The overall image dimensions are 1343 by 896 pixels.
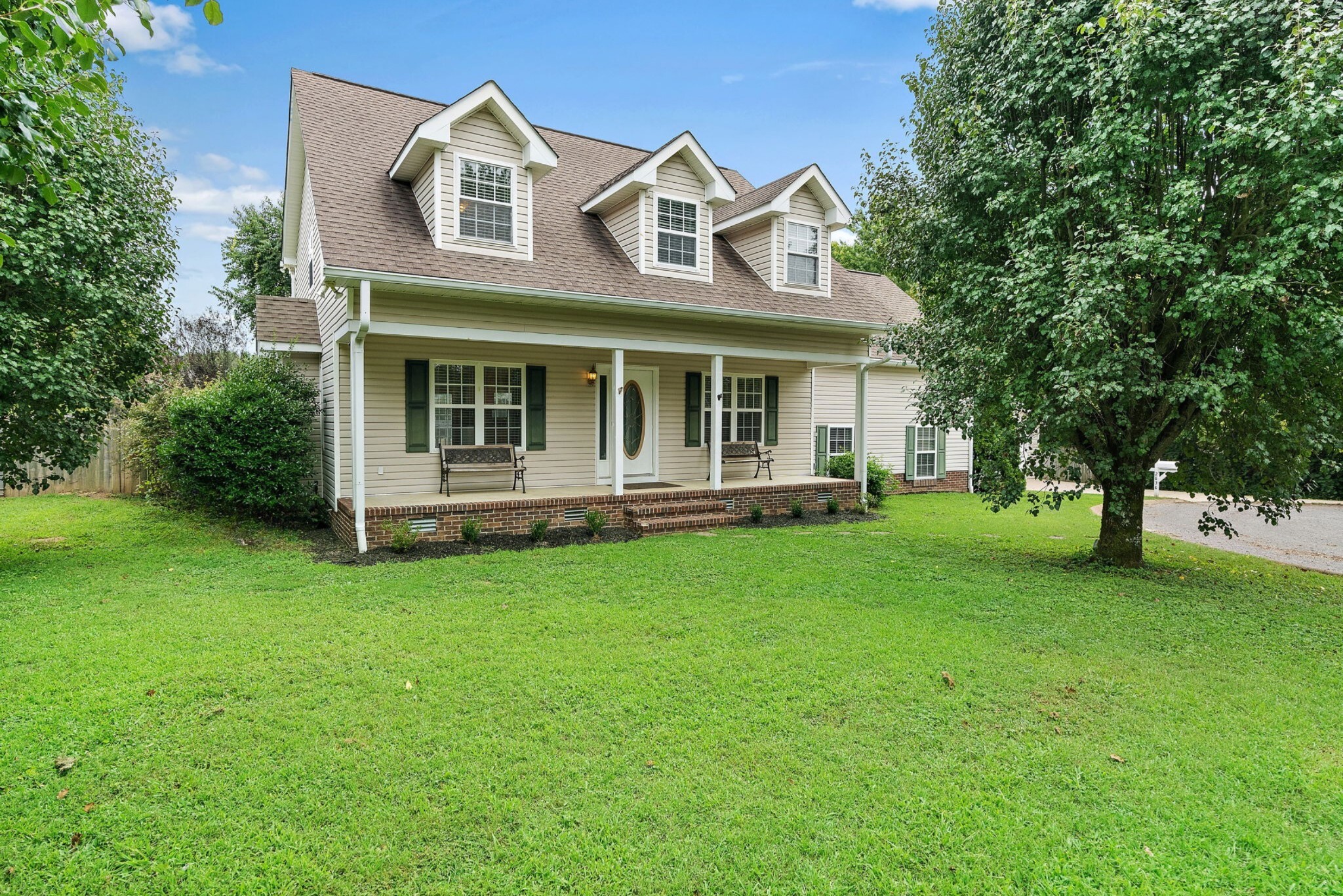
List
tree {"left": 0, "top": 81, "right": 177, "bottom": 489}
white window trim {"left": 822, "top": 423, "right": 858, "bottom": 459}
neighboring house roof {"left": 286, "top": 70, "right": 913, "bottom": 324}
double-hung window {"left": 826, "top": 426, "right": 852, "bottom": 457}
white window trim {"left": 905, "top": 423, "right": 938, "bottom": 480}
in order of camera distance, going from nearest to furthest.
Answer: tree {"left": 0, "top": 81, "right": 177, "bottom": 489}
neighboring house roof {"left": 286, "top": 70, "right": 913, "bottom": 324}
white window trim {"left": 822, "top": 423, "right": 858, "bottom": 459}
double-hung window {"left": 826, "top": 426, "right": 852, "bottom": 457}
white window trim {"left": 905, "top": 423, "right": 938, "bottom": 480}

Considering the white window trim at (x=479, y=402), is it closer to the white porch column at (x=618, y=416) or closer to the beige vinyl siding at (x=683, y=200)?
the white porch column at (x=618, y=416)

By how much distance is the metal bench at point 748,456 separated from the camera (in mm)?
12438

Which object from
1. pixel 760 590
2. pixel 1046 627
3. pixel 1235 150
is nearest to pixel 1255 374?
pixel 1235 150

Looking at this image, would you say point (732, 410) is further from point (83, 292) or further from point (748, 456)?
point (83, 292)

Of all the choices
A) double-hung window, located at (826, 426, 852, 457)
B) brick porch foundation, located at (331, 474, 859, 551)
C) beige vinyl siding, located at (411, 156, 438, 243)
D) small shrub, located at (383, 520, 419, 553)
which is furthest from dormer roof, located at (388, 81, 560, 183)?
double-hung window, located at (826, 426, 852, 457)

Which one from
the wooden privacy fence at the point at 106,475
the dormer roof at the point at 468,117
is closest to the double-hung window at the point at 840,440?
the dormer roof at the point at 468,117

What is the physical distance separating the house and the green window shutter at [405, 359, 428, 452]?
3 cm

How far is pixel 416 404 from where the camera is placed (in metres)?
9.78

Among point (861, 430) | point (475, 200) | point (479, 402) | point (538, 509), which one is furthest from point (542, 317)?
point (861, 430)

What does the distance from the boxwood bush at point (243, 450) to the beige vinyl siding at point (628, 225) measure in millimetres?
5721

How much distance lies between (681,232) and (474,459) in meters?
5.15

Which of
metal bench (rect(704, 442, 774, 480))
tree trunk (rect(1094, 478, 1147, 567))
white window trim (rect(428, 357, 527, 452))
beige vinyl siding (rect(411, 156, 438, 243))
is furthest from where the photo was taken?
metal bench (rect(704, 442, 774, 480))

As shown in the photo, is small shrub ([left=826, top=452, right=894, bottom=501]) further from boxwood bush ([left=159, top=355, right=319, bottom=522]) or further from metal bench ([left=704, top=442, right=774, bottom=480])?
boxwood bush ([left=159, top=355, right=319, bottom=522])

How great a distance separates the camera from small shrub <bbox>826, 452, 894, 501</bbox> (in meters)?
13.5
